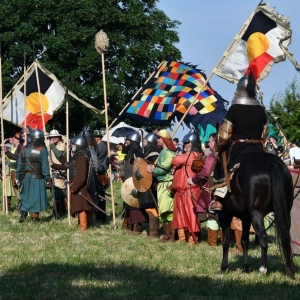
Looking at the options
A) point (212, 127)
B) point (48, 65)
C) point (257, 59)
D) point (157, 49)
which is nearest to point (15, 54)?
point (48, 65)

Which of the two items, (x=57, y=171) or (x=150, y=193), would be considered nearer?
(x=150, y=193)

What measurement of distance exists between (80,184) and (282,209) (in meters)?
7.31

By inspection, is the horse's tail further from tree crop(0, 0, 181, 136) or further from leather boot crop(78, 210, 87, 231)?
tree crop(0, 0, 181, 136)

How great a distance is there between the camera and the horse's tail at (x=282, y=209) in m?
10.1

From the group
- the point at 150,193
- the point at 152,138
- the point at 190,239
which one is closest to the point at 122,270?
the point at 190,239

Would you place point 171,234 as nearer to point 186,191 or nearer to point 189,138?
point 186,191

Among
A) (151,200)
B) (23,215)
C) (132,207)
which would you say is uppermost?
(151,200)

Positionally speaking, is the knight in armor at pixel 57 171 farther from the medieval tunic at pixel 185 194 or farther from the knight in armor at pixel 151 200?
the medieval tunic at pixel 185 194

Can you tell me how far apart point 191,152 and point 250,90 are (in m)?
3.89

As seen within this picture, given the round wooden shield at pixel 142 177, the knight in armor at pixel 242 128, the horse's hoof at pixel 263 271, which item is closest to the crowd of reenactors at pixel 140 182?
the round wooden shield at pixel 142 177

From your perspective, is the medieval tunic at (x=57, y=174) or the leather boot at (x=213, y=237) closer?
the leather boot at (x=213, y=237)

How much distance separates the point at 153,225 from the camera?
16.2 metres

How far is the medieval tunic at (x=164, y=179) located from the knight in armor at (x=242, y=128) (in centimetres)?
412

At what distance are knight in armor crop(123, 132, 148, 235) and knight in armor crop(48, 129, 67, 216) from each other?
2541mm
